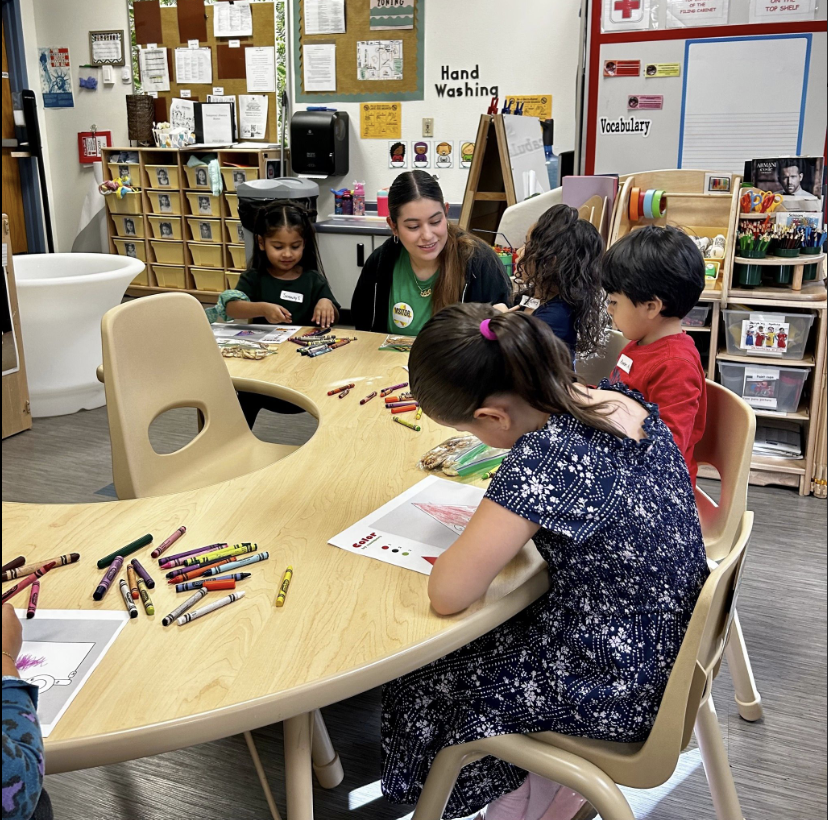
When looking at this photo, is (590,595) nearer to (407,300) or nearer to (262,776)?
(262,776)

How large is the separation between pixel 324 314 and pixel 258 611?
173cm

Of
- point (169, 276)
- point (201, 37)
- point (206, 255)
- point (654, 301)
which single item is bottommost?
point (169, 276)

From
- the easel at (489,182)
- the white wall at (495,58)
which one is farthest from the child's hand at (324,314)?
the white wall at (495,58)

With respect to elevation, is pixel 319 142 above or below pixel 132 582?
above

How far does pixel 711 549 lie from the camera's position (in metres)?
1.57

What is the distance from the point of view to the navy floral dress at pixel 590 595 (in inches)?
42.4

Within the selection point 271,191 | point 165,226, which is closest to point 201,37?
point 165,226

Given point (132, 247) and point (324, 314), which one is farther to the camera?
point (132, 247)

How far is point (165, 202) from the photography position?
5977 mm

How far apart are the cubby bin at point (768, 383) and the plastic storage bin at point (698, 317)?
173 mm

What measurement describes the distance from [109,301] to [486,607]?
3248 millimetres

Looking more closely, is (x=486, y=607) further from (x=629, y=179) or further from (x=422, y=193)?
(x=629, y=179)

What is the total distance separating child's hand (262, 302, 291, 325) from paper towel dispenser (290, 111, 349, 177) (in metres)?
2.95

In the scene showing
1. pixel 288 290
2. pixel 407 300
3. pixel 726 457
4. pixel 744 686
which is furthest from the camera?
pixel 288 290
